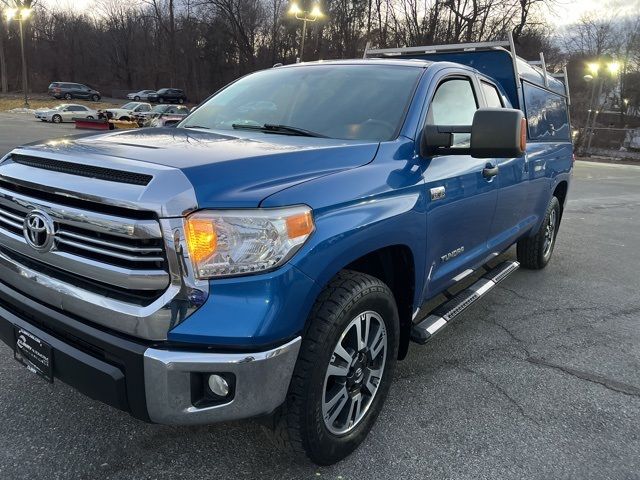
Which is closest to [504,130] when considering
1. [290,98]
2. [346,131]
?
[346,131]

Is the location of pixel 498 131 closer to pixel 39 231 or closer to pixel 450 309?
pixel 450 309

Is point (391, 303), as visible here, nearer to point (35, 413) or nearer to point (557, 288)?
point (35, 413)

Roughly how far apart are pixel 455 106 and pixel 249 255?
215cm

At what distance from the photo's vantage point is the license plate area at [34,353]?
2.09 m

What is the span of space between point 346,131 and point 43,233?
1599 mm

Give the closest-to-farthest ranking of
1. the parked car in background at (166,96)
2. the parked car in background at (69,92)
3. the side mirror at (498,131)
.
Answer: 1. the side mirror at (498,131)
2. the parked car in background at (69,92)
3. the parked car in background at (166,96)

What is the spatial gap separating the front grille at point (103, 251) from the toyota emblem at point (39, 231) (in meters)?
0.02

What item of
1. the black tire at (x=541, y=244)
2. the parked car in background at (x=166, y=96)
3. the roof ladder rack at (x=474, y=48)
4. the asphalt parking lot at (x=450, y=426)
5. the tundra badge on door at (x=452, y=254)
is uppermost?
the parked car in background at (x=166, y=96)

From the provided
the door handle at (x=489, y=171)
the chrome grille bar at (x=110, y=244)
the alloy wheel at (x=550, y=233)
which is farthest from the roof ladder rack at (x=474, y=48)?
the chrome grille bar at (x=110, y=244)

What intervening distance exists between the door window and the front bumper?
1785mm

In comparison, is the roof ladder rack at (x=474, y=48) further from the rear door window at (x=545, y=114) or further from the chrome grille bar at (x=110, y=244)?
the chrome grille bar at (x=110, y=244)

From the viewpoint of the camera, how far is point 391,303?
2.50 metres

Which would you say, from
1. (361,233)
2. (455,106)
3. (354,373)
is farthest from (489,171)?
(354,373)

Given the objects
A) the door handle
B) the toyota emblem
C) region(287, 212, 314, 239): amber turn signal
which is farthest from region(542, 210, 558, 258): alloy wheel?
the toyota emblem
